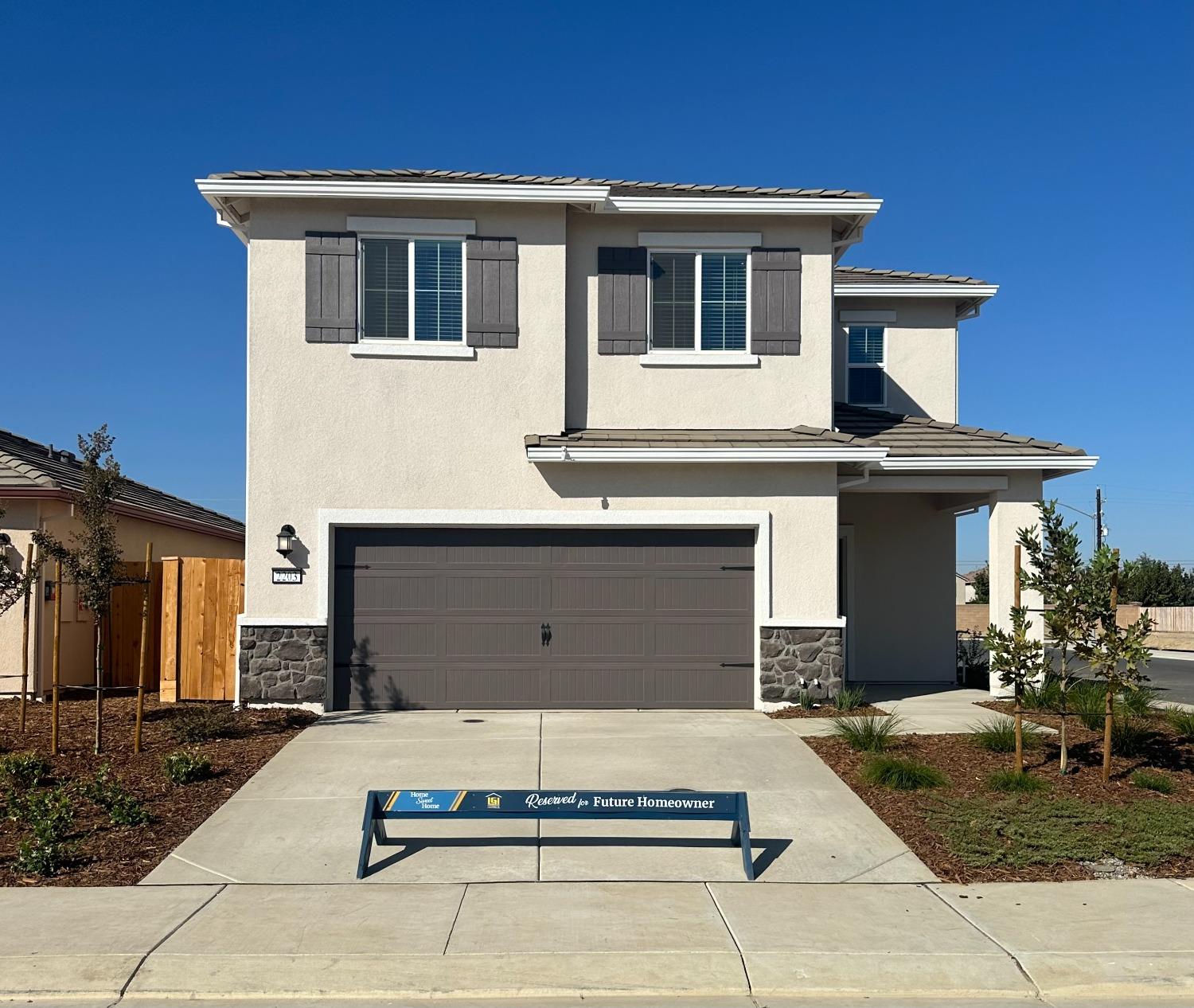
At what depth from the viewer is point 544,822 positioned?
9.05m

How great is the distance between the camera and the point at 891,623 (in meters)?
17.9

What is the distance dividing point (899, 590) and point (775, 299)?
19.1ft

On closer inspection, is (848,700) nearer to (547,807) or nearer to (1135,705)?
(1135,705)

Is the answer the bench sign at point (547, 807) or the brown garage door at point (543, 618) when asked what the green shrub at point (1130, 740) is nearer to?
the brown garage door at point (543, 618)

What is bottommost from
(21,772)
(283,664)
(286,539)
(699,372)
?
(21,772)

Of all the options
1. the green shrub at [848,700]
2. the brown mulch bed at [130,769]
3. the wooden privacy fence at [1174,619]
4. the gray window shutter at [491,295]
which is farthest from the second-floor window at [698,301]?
the wooden privacy fence at [1174,619]

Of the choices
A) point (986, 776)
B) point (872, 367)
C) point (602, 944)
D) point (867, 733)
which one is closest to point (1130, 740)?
point (986, 776)

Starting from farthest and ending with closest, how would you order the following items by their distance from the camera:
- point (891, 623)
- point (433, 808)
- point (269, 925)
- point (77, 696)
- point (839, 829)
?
point (891, 623), point (77, 696), point (839, 829), point (433, 808), point (269, 925)

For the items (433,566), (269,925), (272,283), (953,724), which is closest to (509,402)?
(433,566)

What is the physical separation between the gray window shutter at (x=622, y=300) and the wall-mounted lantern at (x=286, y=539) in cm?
462

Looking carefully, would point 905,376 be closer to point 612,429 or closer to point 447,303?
point 612,429

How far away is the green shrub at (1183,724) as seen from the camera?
489 inches

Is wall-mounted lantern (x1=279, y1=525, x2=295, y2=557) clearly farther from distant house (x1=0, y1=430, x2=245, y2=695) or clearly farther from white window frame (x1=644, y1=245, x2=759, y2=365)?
white window frame (x1=644, y1=245, x2=759, y2=365)

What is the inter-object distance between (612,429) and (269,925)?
8899 mm
